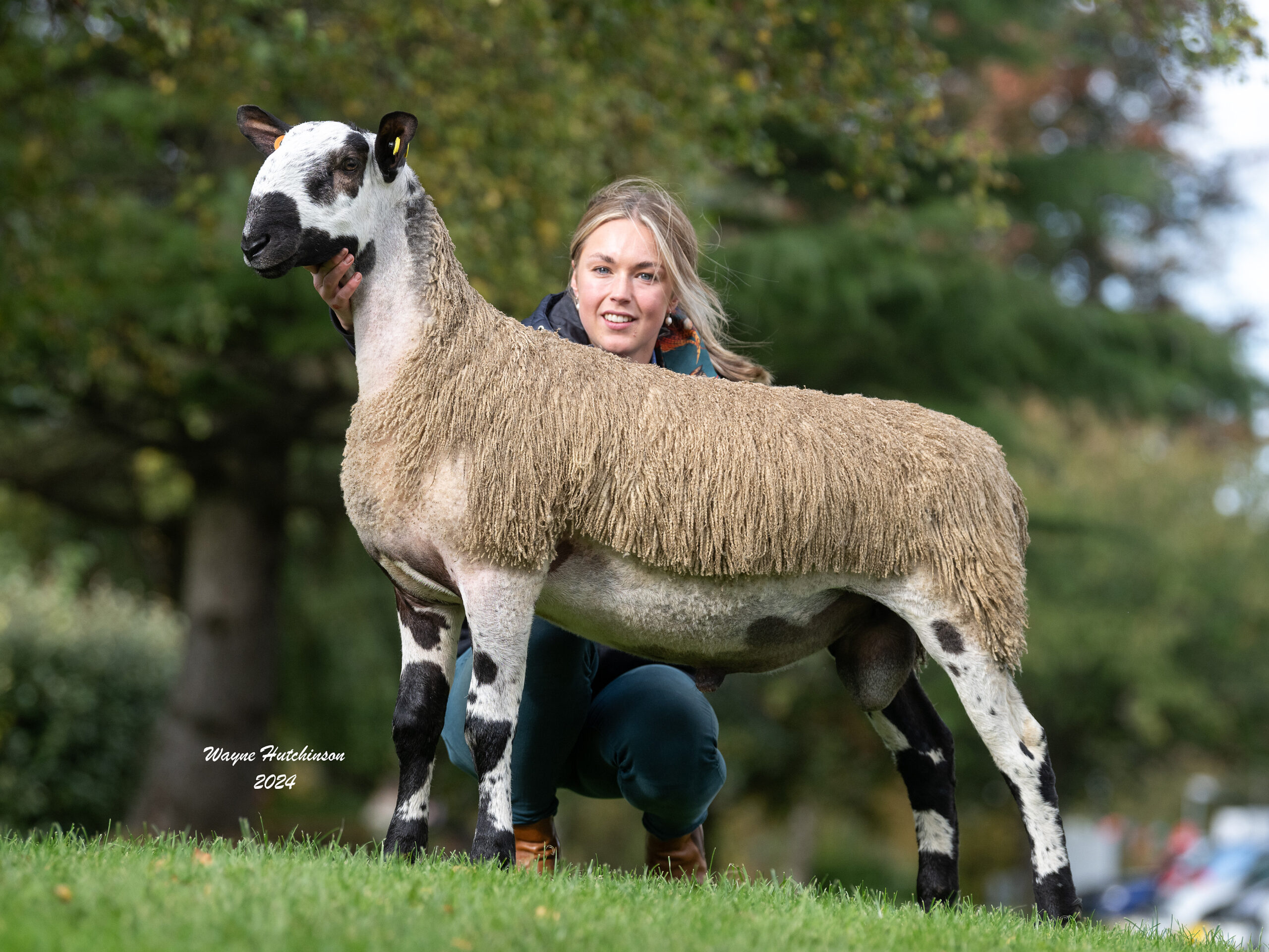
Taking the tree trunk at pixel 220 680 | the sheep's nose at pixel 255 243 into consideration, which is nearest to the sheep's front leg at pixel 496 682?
the sheep's nose at pixel 255 243

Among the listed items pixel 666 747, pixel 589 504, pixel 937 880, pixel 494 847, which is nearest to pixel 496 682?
pixel 494 847

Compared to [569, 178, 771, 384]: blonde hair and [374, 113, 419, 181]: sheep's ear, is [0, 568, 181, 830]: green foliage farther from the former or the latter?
[374, 113, 419, 181]: sheep's ear

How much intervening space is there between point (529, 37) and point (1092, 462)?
54.8 feet

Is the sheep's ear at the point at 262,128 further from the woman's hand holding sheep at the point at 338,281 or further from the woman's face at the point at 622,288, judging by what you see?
the woman's face at the point at 622,288

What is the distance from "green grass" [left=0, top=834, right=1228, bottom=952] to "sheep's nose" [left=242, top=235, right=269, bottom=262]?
65.4 inches

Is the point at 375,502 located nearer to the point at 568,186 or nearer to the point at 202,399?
the point at 568,186

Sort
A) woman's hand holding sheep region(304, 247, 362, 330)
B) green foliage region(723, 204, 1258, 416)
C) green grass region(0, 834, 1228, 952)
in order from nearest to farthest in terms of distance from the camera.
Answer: green grass region(0, 834, 1228, 952) → woman's hand holding sheep region(304, 247, 362, 330) → green foliage region(723, 204, 1258, 416)

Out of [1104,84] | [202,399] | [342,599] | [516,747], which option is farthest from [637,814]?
[516,747]

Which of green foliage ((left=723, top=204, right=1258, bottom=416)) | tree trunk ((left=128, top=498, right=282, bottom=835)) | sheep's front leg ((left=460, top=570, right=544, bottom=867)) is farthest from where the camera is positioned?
tree trunk ((left=128, top=498, right=282, bottom=835))

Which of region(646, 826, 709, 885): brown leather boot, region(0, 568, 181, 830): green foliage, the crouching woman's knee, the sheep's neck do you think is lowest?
region(0, 568, 181, 830): green foliage

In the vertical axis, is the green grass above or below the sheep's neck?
below

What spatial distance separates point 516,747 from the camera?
453cm

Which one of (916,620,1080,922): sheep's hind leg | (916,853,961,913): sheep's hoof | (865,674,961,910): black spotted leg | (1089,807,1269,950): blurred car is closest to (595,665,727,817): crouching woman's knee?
(865,674,961,910): black spotted leg

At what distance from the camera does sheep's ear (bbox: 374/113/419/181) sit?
142 inches
